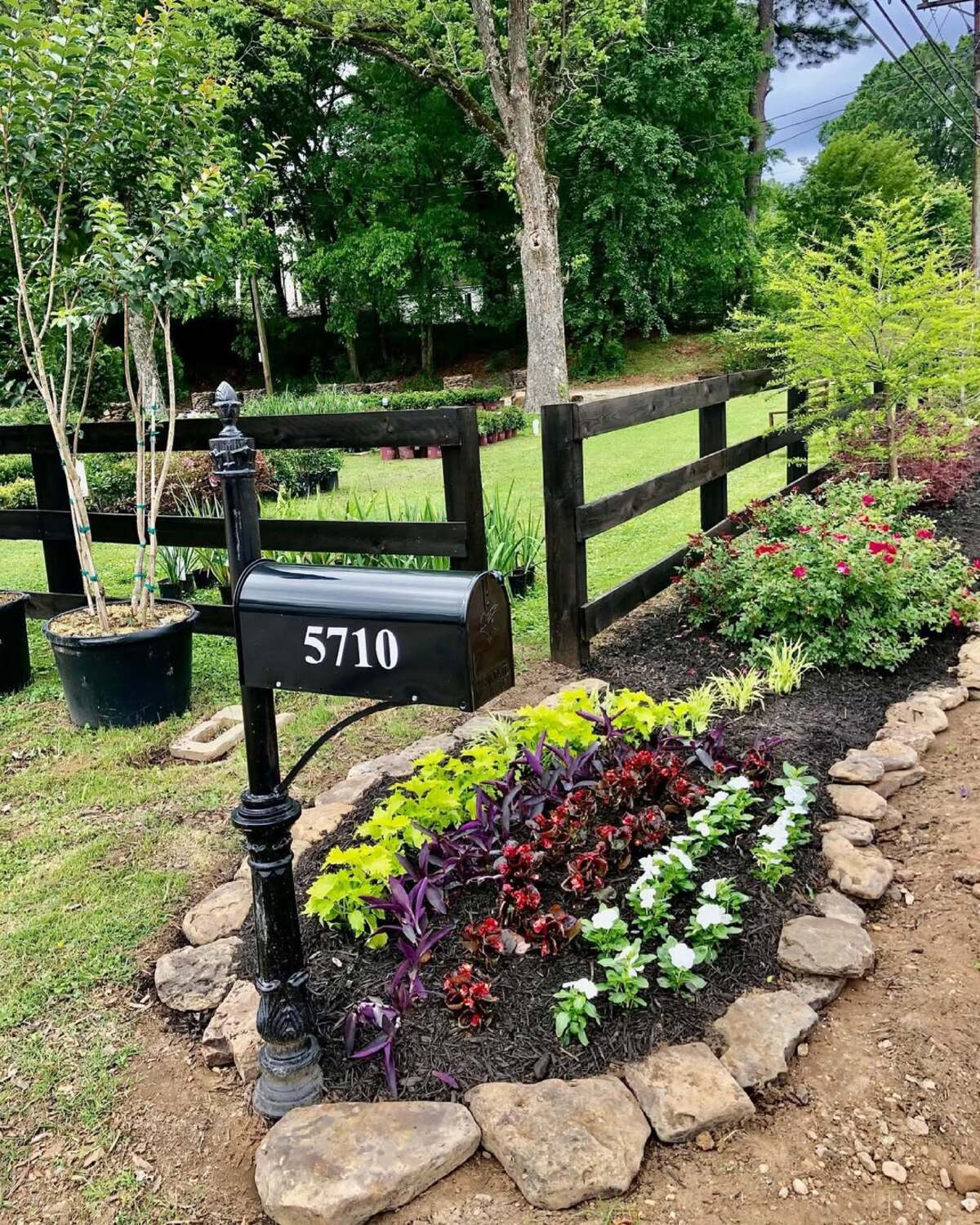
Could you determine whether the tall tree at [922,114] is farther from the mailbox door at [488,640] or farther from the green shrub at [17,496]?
the mailbox door at [488,640]

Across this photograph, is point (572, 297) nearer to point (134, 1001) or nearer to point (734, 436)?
point (734, 436)

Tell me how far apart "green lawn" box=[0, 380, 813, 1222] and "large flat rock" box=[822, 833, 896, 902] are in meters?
1.62

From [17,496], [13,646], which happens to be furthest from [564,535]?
[17,496]

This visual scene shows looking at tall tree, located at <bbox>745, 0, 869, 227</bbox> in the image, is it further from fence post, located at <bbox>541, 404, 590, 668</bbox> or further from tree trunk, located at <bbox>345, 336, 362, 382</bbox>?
fence post, located at <bbox>541, 404, 590, 668</bbox>

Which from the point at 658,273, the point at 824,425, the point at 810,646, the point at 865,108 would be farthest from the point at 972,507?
the point at 865,108

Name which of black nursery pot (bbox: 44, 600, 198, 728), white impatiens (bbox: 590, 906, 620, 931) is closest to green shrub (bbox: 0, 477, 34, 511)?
black nursery pot (bbox: 44, 600, 198, 728)

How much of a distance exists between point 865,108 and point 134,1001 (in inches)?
2340

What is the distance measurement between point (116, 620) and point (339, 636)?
292cm

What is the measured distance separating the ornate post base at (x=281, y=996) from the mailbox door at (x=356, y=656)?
0.32 metres

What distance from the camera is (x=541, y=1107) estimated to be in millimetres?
1691

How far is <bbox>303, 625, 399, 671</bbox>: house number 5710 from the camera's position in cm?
141

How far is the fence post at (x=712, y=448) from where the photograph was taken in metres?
5.41

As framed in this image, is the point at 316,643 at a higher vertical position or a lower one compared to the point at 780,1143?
higher

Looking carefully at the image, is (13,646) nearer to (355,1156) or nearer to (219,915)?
(219,915)
